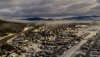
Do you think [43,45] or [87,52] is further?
[43,45]

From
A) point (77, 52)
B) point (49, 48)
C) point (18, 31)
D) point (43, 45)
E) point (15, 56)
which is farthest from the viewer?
point (18, 31)

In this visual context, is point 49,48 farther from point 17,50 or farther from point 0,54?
point 0,54

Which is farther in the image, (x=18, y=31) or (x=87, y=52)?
(x=18, y=31)

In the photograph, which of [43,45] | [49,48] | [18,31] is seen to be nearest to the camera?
[49,48]

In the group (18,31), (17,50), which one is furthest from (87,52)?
(18,31)

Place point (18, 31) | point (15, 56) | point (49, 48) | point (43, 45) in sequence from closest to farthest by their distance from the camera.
Answer: point (15, 56), point (49, 48), point (43, 45), point (18, 31)

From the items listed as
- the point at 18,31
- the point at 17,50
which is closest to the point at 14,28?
the point at 18,31

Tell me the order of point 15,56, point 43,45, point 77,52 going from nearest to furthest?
1. point 15,56
2. point 77,52
3. point 43,45

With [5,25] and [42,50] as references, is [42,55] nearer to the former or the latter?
[42,50]

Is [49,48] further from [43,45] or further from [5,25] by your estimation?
[5,25]
